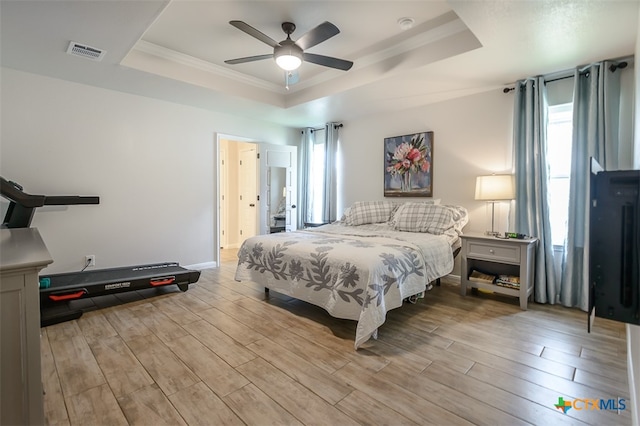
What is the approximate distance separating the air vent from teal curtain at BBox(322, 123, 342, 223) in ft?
11.1

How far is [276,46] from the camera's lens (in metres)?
2.57

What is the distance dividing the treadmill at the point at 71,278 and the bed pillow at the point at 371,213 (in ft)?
7.26

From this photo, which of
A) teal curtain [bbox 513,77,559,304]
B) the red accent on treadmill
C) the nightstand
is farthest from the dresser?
teal curtain [bbox 513,77,559,304]

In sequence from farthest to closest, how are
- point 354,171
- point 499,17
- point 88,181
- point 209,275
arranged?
point 354,171
point 209,275
point 88,181
point 499,17

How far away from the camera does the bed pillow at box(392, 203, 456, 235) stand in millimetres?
3547

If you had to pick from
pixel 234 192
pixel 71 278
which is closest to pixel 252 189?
pixel 234 192

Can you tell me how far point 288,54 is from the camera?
2596 millimetres

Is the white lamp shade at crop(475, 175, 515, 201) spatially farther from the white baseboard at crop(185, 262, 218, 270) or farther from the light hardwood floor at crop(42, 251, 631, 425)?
the white baseboard at crop(185, 262, 218, 270)

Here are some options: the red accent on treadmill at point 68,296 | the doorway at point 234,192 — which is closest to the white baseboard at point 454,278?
the doorway at point 234,192

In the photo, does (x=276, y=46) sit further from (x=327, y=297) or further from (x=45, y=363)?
(x=45, y=363)

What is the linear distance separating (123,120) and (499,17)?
4208 mm

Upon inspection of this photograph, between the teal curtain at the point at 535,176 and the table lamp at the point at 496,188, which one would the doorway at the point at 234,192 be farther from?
the teal curtain at the point at 535,176

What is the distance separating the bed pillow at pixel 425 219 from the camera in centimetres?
355

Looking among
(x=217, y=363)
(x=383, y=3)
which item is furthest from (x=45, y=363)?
(x=383, y=3)
